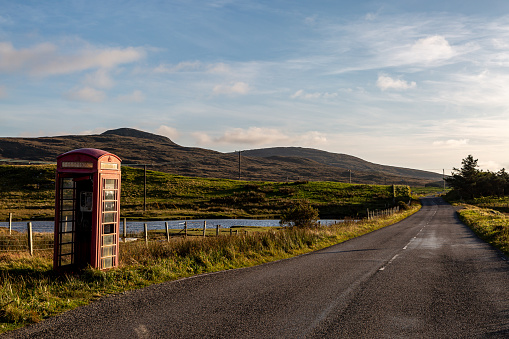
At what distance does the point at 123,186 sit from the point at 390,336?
8234 centimetres

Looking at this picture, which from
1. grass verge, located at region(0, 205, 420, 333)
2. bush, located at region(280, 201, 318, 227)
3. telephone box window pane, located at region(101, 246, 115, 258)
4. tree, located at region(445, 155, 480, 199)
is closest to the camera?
grass verge, located at region(0, 205, 420, 333)

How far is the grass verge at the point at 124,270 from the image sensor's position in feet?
26.2

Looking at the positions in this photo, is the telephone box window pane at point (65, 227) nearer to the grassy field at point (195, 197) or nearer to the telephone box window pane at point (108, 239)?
the telephone box window pane at point (108, 239)

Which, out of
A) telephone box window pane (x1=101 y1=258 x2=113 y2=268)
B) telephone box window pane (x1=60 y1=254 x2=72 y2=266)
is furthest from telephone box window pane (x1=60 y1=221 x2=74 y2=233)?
telephone box window pane (x1=101 y1=258 x2=113 y2=268)

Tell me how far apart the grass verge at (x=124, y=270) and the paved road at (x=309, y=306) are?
0.61 metres

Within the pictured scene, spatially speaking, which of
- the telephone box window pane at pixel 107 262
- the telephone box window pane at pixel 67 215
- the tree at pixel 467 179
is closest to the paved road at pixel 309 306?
the telephone box window pane at pixel 107 262

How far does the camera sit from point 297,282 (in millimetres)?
10836

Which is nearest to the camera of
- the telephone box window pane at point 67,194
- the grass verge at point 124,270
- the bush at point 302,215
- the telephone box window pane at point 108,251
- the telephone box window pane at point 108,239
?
the grass verge at point 124,270

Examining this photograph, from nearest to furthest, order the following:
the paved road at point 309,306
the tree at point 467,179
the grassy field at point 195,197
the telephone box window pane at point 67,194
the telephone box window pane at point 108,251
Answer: the paved road at point 309,306, the telephone box window pane at point 108,251, the telephone box window pane at point 67,194, the grassy field at point 195,197, the tree at point 467,179

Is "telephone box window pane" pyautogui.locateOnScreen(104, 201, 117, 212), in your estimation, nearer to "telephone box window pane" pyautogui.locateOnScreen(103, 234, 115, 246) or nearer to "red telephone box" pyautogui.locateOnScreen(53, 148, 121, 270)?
Result: "red telephone box" pyautogui.locateOnScreen(53, 148, 121, 270)

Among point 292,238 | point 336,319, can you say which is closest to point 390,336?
point 336,319

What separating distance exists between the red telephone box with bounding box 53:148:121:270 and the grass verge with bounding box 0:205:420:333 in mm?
658

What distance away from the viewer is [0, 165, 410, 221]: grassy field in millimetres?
62312

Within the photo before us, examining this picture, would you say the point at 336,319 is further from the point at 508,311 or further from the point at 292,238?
the point at 292,238
